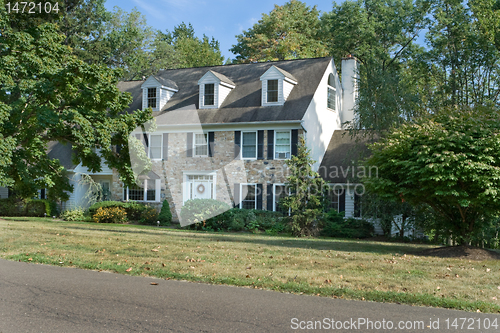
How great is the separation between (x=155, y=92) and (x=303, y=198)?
1223 centimetres

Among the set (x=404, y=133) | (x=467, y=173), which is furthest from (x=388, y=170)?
(x=467, y=173)

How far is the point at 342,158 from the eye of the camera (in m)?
23.8

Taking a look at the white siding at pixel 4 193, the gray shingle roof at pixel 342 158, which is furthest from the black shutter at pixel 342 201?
the white siding at pixel 4 193

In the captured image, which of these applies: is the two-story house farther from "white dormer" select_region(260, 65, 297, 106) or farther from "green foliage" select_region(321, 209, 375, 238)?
"green foliage" select_region(321, 209, 375, 238)

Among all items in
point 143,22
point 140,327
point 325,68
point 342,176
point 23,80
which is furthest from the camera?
point 143,22

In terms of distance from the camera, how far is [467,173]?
38.4ft

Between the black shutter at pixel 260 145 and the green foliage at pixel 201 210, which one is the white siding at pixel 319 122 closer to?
the black shutter at pixel 260 145

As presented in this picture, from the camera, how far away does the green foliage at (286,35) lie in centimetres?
3597

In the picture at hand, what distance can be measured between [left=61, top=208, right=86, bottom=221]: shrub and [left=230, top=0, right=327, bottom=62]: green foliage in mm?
19490

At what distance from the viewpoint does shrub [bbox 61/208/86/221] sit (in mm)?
24938

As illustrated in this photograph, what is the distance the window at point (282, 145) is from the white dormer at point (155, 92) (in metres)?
7.71

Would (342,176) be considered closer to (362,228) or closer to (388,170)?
(362,228)

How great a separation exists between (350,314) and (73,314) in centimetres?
374

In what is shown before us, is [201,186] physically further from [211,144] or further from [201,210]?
[201,210]
